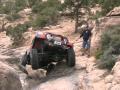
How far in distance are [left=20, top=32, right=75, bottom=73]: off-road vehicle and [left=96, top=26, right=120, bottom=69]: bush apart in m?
1.18

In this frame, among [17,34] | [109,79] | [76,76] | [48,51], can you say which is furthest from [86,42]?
[17,34]

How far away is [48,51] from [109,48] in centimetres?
230

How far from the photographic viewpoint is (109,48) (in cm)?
1507

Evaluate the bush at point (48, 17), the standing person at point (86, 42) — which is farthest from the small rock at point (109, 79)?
the bush at point (48, 17)

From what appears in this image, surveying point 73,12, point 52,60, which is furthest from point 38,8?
point 52,60

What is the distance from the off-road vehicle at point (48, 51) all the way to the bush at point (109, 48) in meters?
1.18

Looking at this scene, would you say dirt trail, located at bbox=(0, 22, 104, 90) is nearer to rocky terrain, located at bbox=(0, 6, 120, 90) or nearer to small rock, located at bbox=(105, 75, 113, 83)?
rocky terrain, located at bbox=(0, 6, 120, 90)

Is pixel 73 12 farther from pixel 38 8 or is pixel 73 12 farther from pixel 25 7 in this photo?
pixel 25 7

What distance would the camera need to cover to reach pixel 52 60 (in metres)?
15.9

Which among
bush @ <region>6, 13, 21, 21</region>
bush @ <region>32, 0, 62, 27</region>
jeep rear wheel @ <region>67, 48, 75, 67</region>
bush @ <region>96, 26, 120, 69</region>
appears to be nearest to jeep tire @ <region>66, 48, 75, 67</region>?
jeep rear wheel @ <region>67, 48, 75, 67</region>

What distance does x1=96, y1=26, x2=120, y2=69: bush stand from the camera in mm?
14125

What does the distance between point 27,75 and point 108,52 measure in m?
3.24

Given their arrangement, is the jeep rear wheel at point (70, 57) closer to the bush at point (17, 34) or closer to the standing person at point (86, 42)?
the standing person at point (86, 42)

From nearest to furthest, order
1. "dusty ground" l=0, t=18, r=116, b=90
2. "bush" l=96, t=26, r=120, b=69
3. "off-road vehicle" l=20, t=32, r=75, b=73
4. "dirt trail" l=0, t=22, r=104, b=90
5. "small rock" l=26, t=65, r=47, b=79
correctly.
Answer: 1. "dusty ground" l=0, t=18, r=116, b=90
2. "dirt trail" l=0, t=22, r=104, b=90
3. "bush" l=96, t=26, r=120, b=69
4. "off-road vehicle" l=20, t=32, r=75, b=73
5. "small rock" l=26, t=65, r=47, b=79
